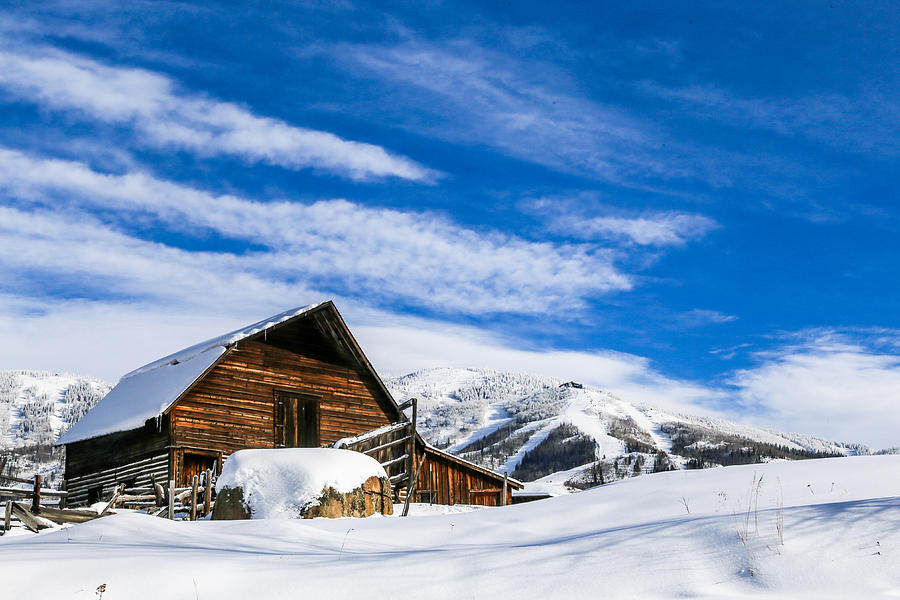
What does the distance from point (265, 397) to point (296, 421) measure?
136 cm

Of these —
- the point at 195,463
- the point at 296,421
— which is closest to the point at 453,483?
the point at 296,421

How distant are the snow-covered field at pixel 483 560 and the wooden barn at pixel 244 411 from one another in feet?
42.7

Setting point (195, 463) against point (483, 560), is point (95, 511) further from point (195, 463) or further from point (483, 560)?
point (483, 560)

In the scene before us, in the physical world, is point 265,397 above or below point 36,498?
above

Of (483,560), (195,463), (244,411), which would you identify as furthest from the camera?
(244,411)

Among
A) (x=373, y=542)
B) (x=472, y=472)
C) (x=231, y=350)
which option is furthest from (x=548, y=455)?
(x=373, y=542)

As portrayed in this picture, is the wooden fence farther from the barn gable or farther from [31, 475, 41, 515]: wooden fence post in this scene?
the barn gable

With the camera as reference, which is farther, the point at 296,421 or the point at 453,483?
the point at 453,483

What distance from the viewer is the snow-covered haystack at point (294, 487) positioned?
14.9 metres

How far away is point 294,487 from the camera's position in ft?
49.4

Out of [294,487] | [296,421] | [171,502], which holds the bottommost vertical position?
[171,502]

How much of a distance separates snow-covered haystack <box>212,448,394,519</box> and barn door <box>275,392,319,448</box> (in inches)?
403

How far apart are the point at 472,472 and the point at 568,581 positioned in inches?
1073

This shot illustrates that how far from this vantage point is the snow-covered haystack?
1492 cm
